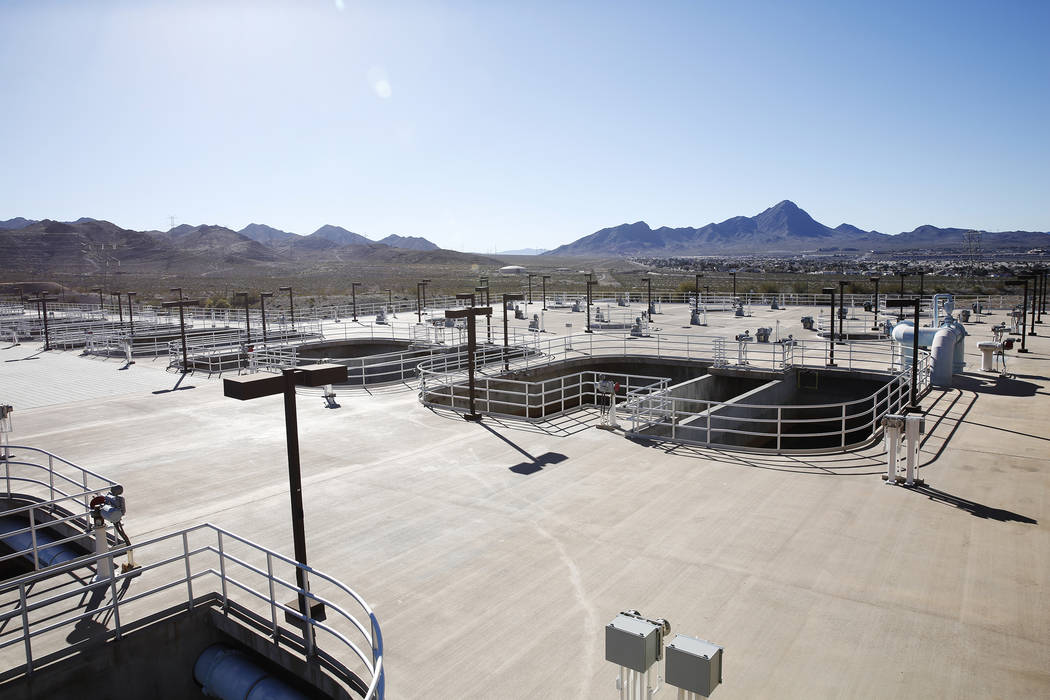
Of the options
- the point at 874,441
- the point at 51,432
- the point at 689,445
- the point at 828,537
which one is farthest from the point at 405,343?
the point at 828,537

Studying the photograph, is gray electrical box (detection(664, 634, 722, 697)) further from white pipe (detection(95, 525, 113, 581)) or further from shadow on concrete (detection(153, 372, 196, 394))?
shadow on concrete (detection(153, 372, 196, 394))

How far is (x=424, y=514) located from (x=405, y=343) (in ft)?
75.4

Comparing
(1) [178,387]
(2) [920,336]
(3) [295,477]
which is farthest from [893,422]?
(1) [178,387]

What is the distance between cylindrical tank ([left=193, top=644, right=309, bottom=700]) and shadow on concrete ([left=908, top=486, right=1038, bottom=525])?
30.9ft

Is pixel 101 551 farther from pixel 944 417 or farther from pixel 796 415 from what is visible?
pixel 796 415

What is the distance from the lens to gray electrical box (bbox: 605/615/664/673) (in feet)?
15.5

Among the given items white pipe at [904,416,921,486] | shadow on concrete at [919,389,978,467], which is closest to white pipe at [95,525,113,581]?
white pipe at [904,416,921,486]

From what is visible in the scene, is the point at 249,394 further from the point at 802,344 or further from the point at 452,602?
the point at 802,344

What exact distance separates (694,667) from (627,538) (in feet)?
16.1

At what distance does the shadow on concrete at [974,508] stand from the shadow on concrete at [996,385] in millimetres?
10236

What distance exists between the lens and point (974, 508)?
1030 centimetres

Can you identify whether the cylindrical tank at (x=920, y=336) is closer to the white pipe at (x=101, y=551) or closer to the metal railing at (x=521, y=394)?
the metal railing at (x=521, y=394)

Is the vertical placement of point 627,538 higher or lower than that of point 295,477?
lower

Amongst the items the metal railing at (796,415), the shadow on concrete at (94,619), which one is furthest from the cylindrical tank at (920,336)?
the shadow on concrete at (94,619)
